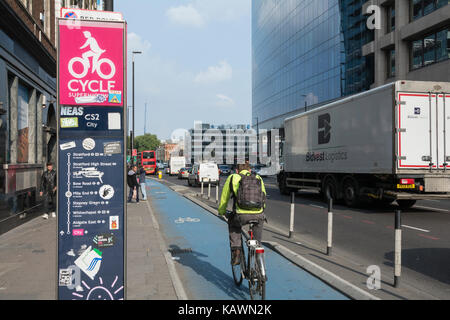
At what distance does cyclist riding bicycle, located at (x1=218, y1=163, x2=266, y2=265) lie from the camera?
510 centimetres

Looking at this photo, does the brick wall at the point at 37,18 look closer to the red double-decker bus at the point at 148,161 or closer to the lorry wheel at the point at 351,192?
the lorry wheel at the point at 351,192

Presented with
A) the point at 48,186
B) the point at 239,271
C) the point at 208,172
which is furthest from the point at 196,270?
the point at 208,172

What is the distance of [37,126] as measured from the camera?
15.1 metres

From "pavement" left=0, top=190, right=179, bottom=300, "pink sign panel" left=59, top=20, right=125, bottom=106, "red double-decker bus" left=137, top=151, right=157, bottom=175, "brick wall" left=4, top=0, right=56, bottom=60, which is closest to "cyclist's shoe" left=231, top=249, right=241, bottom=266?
"pavement" left=0, top=190, right=179, bottom=300

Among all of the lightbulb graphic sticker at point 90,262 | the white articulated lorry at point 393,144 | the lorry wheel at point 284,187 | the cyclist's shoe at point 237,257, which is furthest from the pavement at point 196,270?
the lorry wheel at point 284,187

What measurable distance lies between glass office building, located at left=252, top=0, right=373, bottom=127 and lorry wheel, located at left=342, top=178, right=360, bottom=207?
30414mm

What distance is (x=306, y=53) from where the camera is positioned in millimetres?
59562

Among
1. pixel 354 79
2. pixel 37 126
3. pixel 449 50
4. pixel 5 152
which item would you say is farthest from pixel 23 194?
pixel 354 79

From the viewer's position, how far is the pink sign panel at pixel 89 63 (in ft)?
13.5

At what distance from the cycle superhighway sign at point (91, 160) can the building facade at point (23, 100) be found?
7.25 metres

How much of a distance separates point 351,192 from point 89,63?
13156mm

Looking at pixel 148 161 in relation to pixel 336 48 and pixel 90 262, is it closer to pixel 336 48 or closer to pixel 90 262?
pixel 336 48
